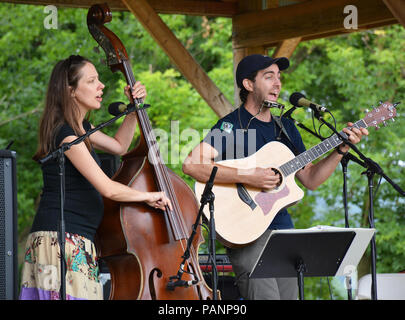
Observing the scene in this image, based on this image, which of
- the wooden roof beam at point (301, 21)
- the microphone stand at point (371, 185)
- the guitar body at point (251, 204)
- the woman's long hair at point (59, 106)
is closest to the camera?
the woman's long hair at point (59, 106)

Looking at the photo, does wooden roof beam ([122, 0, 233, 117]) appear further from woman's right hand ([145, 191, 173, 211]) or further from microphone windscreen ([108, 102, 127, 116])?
woman's right hand ([145, 191, 173, 211])

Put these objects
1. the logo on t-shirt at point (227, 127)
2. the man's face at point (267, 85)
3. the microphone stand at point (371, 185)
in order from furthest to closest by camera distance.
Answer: the man's face at point (267, 85), the logo on t-shirt at point (227, 127), the microphone stand at point (371, 185)

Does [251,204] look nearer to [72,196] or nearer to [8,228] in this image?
Result: [72,196]

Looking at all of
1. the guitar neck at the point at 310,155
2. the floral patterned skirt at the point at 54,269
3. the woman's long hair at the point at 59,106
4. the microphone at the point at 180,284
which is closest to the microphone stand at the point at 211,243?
the microphone at the point at 180,284

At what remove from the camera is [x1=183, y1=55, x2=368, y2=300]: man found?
359 centimetres

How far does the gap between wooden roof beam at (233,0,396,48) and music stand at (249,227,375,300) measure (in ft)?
8.87

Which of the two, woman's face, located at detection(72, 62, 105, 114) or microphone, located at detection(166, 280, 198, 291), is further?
woman's face, located at detection(72, 62, 105, 114)

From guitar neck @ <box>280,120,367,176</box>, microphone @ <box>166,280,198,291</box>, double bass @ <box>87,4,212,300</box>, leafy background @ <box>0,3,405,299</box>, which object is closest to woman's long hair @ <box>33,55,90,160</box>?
double bass @ <box>87,4,212,300</box>

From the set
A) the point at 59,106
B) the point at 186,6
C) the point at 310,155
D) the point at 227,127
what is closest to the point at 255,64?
the point at 227,127

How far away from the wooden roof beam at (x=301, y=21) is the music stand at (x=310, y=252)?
270 centimetres

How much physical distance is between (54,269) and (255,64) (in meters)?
1.71

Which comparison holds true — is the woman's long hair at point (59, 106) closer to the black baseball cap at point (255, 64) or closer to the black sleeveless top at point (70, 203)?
the black sleeveless top at point (70, 203)

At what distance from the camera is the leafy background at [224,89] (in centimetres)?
1013
